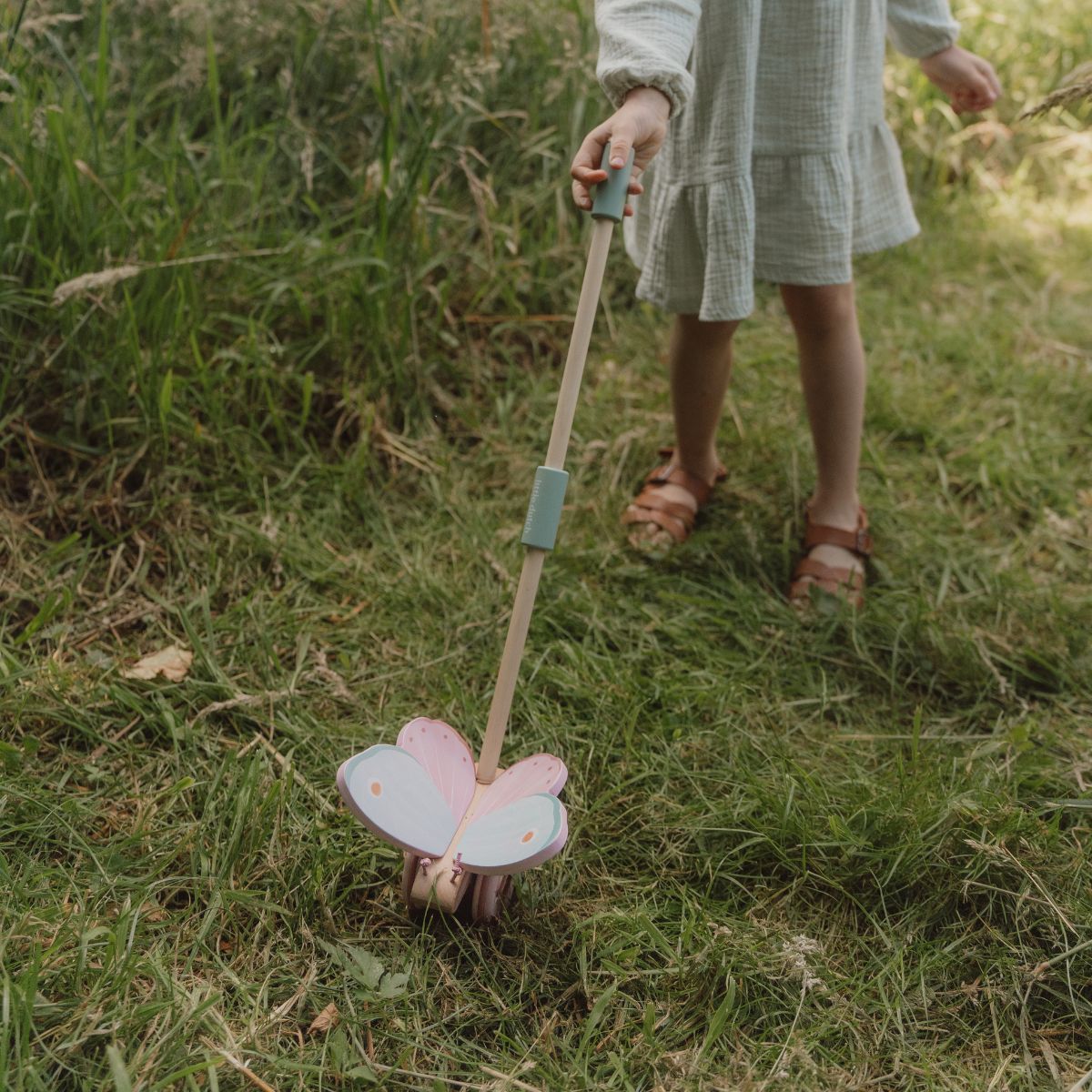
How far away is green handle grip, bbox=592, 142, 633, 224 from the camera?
1214mm

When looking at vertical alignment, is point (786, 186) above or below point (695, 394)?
above

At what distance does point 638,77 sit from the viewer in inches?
50.5

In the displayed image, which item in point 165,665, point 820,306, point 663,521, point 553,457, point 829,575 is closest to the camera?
point 553,457

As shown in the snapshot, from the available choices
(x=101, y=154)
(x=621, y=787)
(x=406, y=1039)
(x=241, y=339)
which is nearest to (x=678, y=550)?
(x=621, y=787)

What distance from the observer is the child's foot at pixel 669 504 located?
1.98 meters

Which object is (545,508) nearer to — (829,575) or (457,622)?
(457,622)

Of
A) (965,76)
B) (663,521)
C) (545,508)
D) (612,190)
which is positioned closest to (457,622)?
(663,521)

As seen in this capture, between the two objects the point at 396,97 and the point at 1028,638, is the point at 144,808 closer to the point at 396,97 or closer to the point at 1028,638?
the point at 1028,638

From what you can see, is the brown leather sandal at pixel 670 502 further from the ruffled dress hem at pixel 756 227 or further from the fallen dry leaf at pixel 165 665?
the fallen dry leaf at pixel 165 665

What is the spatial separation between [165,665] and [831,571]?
42.1 inches

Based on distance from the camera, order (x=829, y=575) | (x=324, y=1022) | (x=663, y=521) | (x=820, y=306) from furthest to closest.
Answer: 1. (x=663, y=521)
2. (x=829, y=575)
3. (x=820, y=306)
4. (x=324, y=1022)

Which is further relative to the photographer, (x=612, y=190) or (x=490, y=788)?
(x=490, y=788)

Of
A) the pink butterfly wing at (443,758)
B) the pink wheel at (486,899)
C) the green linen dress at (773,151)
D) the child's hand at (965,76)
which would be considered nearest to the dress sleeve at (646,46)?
the green linen dress at (773,151)

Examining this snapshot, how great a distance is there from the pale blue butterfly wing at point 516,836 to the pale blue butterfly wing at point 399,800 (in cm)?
3
